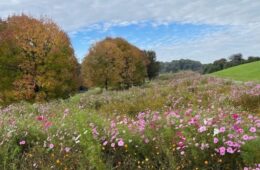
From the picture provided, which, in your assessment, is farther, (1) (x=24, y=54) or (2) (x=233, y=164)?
(1) (x=24, y=54)

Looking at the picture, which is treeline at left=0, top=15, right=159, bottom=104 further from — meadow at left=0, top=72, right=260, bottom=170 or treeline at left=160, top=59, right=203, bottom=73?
treeline at left=160, top=59, right=203, bottom=73

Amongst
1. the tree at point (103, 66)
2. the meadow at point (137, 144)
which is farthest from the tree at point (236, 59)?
the meadow at point (137, 144)

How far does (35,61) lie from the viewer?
90.8 feet

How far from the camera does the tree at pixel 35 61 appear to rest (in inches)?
1065

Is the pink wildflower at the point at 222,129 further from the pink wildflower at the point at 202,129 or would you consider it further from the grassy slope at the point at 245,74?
the grassy slope at the point at 245,74

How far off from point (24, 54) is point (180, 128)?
23.0 meters

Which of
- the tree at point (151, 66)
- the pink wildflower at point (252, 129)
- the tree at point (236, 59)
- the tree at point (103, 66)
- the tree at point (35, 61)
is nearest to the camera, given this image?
the pink wildflower at point (252, 129)

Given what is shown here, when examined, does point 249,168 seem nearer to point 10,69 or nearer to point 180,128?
point 180,128

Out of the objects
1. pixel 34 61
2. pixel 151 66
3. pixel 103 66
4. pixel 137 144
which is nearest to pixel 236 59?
pixel 151 66

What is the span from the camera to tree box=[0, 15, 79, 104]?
88.7 feet

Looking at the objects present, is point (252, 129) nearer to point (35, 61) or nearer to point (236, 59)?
point (35, 61)

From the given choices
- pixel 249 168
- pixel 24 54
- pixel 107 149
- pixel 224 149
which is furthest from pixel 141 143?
pixel 24 54

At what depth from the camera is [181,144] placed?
216 inches

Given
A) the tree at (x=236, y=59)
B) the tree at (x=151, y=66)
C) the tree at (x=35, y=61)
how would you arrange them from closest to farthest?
the tree at (x=35, y=61) → the tree at (x=151, y=66) → the tree at (x=236, y=59)
